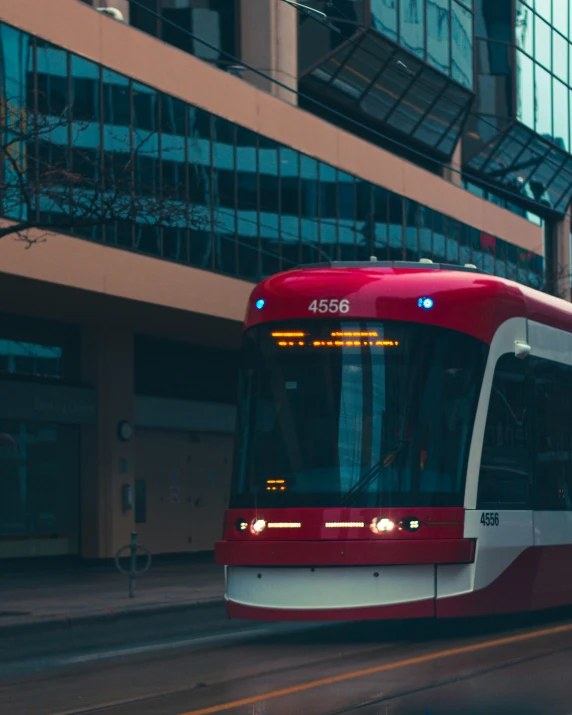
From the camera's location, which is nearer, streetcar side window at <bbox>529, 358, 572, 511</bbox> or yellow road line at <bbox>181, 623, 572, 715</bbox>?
yellow road line at <bbox>181, 623, 572, 715</bbox>

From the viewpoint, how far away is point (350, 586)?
12.5 metres

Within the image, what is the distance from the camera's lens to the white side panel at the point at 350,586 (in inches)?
492

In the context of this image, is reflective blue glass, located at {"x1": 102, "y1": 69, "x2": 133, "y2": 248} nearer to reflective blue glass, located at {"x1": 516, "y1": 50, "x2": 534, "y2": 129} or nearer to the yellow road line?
the yellow road line

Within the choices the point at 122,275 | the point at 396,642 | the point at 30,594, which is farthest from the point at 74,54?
the point at 396,642

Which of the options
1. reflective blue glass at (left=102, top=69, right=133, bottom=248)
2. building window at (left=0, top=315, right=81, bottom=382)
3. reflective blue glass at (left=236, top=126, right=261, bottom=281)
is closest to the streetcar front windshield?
reflective blue glass at (left=102, top=69, right=133, bottom=248)

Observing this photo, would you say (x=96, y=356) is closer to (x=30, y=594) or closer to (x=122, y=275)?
(x=122, y=275)

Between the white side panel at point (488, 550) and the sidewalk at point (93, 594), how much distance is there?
17.7 feet

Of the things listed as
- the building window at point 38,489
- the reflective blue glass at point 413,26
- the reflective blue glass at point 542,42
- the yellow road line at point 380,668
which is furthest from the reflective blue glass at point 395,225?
the yellow road line at point 380,668

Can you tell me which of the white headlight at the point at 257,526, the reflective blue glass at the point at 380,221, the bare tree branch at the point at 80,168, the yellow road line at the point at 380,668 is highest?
the reflective blue glass at the point at 380,221

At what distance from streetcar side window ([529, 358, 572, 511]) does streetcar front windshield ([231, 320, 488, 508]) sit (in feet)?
4.46

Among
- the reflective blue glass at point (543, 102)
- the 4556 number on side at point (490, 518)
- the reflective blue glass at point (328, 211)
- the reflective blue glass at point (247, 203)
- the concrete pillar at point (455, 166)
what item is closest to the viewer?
the 4556 number on side at point (490, 518)

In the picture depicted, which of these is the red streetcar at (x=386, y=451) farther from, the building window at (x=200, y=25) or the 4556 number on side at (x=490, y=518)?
the building window at (x=200, y=25)

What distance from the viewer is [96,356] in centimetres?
2845

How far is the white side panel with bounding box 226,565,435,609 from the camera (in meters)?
12.5
